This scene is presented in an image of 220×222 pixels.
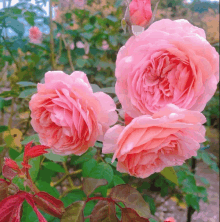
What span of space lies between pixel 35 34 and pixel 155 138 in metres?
1.09

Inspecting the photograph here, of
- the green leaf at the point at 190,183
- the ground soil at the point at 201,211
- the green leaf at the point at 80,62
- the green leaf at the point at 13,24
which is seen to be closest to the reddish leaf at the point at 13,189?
the green leaf at the point at 13,24

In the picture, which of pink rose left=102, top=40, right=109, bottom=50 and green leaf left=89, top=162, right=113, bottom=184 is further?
pink rose left=102, top=40, right=109, bottom=50

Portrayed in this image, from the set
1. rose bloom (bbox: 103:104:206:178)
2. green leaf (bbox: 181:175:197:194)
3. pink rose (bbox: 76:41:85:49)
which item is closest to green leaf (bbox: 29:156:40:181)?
rose bloom (bbox: 103:104:206:178)

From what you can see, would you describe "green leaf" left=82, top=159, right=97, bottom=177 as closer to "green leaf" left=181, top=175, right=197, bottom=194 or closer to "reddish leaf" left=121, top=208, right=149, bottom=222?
"reddish leaf" left=121, top=208, right=149, bottom=222

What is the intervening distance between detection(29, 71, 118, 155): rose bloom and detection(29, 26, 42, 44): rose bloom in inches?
35.7

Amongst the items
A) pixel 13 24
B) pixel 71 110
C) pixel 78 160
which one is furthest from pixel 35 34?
pixel 71 110

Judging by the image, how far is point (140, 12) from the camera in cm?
40

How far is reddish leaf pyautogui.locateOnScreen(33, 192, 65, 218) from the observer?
34 cm

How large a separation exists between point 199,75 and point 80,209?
11.5 inches

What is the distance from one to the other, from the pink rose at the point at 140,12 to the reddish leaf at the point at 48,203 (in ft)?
1.11

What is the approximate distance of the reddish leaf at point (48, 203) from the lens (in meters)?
0.34

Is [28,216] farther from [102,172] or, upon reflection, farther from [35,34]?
[35,34]

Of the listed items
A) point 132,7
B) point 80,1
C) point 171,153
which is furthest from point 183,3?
point 171,153

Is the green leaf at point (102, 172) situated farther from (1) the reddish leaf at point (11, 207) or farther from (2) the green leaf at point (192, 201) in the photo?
(2) the green leaf at point (192, 201)
